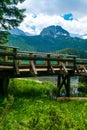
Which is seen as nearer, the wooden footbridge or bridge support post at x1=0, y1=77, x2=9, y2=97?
the wooden footbridge

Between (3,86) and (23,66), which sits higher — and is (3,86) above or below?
below

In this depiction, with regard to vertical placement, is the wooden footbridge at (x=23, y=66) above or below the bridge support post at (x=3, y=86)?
above

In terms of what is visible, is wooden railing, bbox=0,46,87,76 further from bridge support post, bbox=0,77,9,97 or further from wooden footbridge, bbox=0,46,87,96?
bridge support post, bbox=0,77,9,97

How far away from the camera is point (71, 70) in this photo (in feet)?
95.3

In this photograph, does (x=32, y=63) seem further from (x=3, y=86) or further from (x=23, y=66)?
(x=3, y=86)

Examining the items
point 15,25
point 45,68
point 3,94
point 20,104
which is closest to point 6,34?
point 15,25

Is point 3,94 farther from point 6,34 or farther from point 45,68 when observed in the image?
point 6,34

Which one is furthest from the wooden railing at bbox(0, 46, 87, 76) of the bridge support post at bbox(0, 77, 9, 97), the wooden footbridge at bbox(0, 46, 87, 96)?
the bridge support post at bbox(0, 77, 9, 97)

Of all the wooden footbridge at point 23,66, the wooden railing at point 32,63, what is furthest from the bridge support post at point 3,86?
the wooden railing at point 32,63

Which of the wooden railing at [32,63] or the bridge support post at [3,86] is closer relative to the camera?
the wooden railing at [32,63]

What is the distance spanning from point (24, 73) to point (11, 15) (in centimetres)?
849

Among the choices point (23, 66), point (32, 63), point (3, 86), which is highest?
point (32, 63)

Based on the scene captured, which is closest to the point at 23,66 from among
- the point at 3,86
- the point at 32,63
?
the point at 32,63

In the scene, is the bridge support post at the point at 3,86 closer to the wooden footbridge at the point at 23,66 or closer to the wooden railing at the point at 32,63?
the wooden footbridge at the point at 23,66
